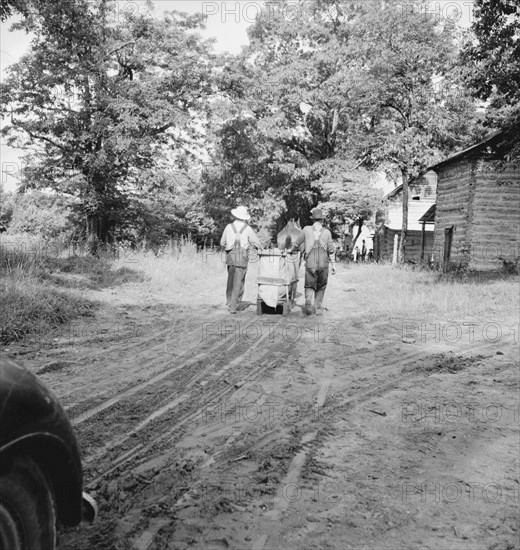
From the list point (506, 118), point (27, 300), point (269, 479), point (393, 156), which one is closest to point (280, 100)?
point (393, 156)

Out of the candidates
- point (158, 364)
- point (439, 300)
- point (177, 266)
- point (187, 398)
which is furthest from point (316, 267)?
point (177, 266)

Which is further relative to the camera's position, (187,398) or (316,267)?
(316,267)

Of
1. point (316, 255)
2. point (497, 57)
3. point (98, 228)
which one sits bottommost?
point (316, 255)

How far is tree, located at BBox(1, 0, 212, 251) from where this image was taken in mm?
18438

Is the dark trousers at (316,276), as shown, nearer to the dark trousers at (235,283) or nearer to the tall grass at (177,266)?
the dark trousers at (235,283)

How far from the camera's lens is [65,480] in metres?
1.96

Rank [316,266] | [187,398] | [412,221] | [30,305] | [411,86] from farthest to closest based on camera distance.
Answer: [412,221], [411,86], [316,266], [30,305], [187,398]

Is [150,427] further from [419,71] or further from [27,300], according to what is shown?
[419,71]

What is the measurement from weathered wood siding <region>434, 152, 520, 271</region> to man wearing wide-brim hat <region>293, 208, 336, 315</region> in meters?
15.0

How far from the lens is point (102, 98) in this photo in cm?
1850

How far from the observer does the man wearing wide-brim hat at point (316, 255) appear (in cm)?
991

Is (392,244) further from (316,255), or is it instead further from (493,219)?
(316,255)

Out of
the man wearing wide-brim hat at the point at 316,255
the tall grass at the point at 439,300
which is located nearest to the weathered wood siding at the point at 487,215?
the tall grass at the point at 439,300

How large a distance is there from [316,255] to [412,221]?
33068 millimetres
